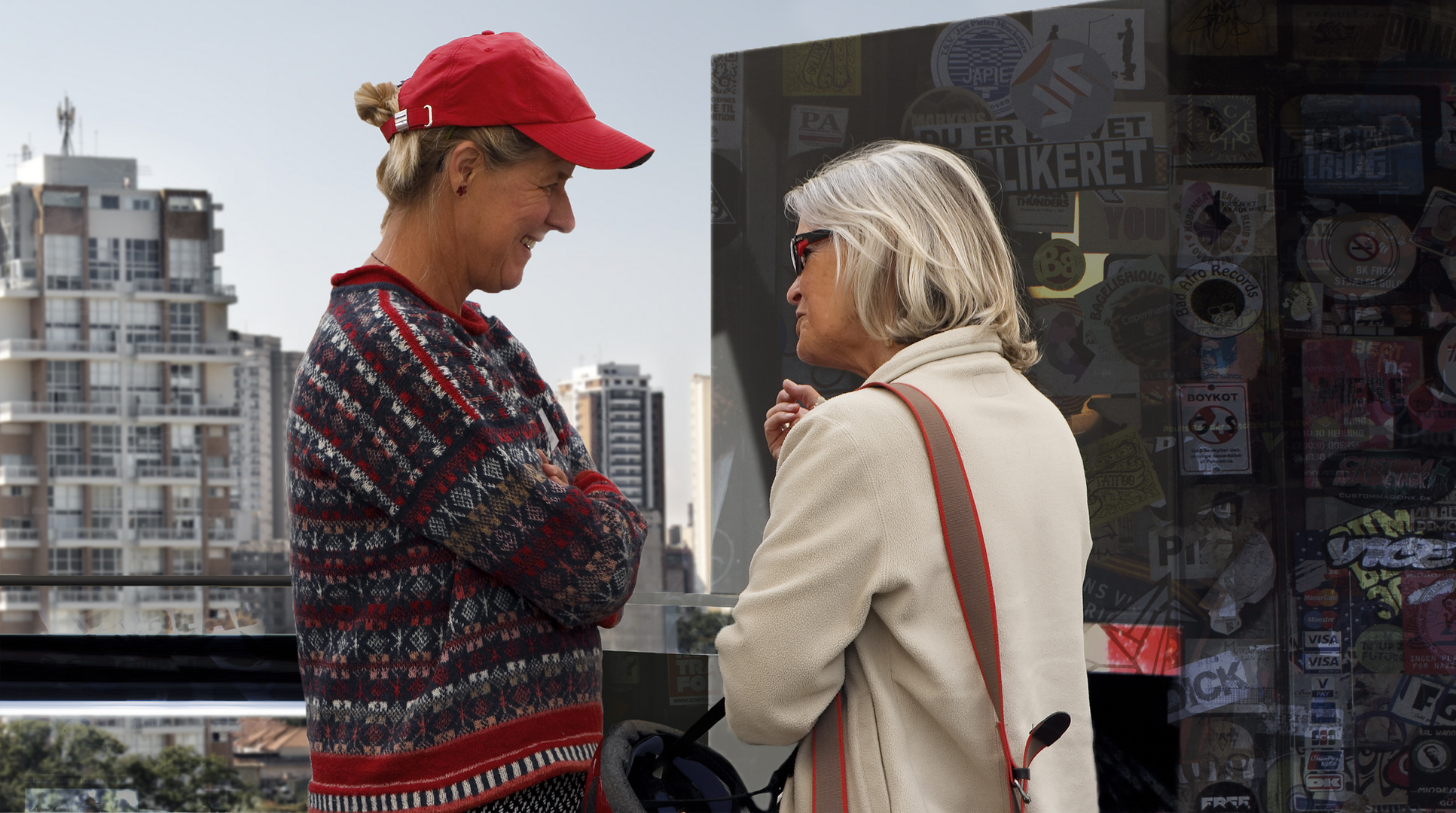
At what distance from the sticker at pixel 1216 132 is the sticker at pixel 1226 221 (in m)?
0.07

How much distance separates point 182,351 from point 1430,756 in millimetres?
81223

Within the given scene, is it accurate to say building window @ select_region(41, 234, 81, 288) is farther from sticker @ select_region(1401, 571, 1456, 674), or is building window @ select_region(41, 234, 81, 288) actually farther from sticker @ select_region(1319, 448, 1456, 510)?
sticker @ select_region(1401, 571, 1456, 674)

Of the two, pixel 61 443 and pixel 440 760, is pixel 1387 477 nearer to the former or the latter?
pixel 440 760

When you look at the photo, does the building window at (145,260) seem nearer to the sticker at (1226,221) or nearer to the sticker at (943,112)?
the sticker at (943,112)

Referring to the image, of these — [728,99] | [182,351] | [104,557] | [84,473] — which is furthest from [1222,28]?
[182,351]

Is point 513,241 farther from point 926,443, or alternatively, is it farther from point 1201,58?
point 1201,58

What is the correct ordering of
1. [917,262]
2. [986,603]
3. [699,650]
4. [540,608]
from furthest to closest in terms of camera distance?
[699,650]
[540,608]
[917,262]
[986,603]

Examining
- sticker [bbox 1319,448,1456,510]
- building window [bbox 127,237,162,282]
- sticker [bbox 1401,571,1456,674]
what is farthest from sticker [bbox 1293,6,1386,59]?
building window [bbox 127,237,162,282]

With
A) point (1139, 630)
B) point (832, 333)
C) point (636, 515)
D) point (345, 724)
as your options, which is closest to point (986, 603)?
point (832, 333)

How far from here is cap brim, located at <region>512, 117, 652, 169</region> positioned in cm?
145

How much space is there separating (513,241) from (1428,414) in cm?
240

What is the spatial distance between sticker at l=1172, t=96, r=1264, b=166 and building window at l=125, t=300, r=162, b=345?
80.4 meters

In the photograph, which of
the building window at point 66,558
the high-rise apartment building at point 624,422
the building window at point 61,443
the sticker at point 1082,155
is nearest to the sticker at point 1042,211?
the sticker at point 1082,155

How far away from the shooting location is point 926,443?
3.67 feet
